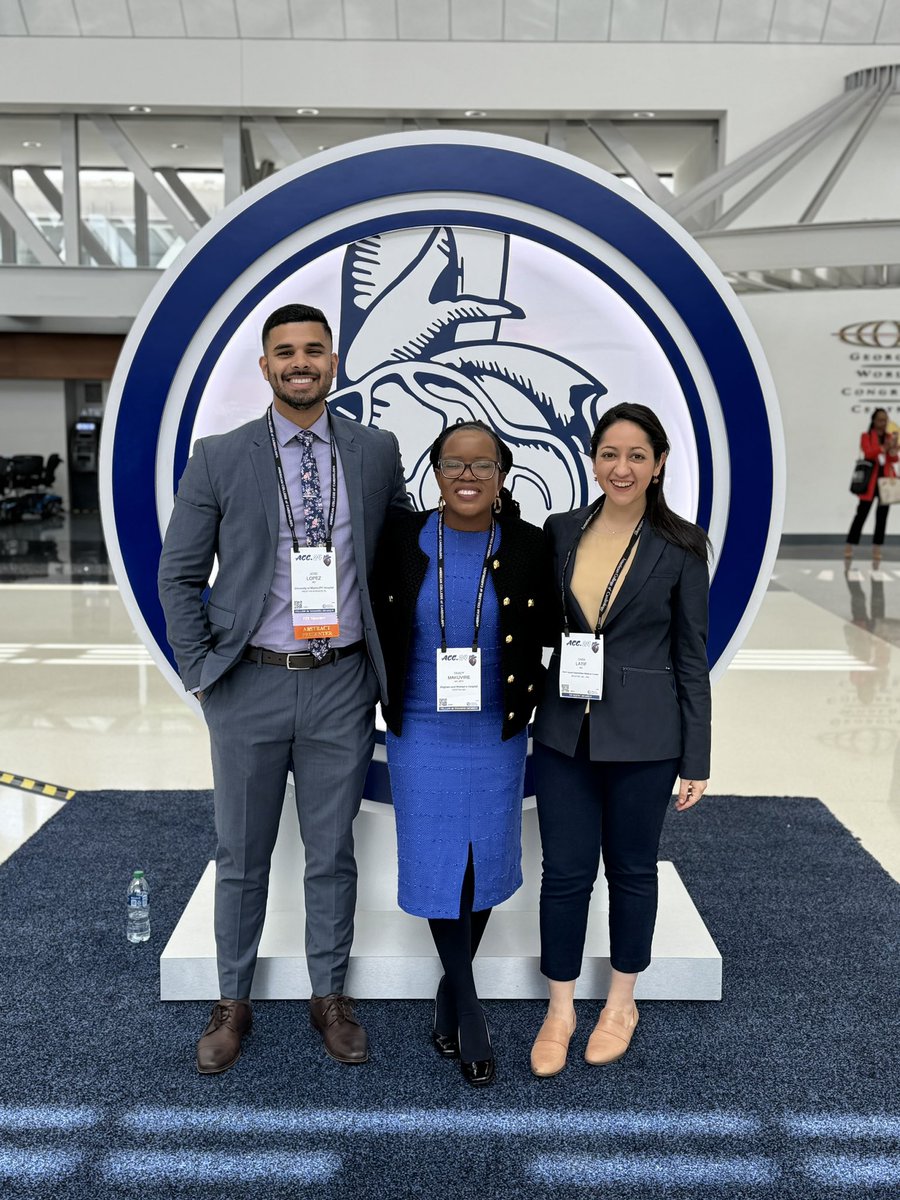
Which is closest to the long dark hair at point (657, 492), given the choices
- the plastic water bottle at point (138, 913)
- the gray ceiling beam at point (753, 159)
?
the plastic water bottle at point (138, 913)

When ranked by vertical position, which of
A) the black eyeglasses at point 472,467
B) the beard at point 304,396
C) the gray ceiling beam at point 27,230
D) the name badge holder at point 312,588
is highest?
the gray ceiling beam at point 27,230

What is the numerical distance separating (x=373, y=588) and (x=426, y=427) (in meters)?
0.88

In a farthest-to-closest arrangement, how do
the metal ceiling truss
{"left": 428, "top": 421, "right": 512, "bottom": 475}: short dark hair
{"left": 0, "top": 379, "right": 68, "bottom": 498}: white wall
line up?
{"left": 0, "top": 379, "right": 68, "bottom": 498}: white wall
the metal ceiling truss
{"left": 428, "top": 421, "right": 512, "bottom": 475}: short dark hair

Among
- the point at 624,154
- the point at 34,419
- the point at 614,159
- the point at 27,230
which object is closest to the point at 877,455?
the point at 624,154

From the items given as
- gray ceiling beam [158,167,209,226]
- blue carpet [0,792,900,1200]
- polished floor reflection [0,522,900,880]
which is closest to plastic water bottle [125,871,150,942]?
blue carpet [0,792,900,1200]

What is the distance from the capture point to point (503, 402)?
3.32 m

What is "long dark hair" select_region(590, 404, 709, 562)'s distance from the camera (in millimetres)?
2514

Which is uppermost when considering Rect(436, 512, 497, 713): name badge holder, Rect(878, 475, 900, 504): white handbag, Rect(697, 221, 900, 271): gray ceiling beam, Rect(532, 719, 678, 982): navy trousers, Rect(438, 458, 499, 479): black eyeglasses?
Rect(697, 221, 900, 271): gray ceiling beam

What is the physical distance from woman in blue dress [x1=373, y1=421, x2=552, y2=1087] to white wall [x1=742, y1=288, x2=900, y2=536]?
40.0ft

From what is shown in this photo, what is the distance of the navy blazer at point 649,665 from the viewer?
2.53m

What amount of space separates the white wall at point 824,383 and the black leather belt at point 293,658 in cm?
1229

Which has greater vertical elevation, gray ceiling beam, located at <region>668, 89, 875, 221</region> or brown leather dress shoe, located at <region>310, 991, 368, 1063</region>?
gray ceiling beam, located at <region>668, 89, 875, 221</region>

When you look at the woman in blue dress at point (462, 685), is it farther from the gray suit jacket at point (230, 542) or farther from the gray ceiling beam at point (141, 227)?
the gray ceiling beam at point (141, 227)

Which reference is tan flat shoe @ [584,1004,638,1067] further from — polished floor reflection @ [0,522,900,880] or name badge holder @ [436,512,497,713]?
polished floor reflection @ [0,522,900,880]
